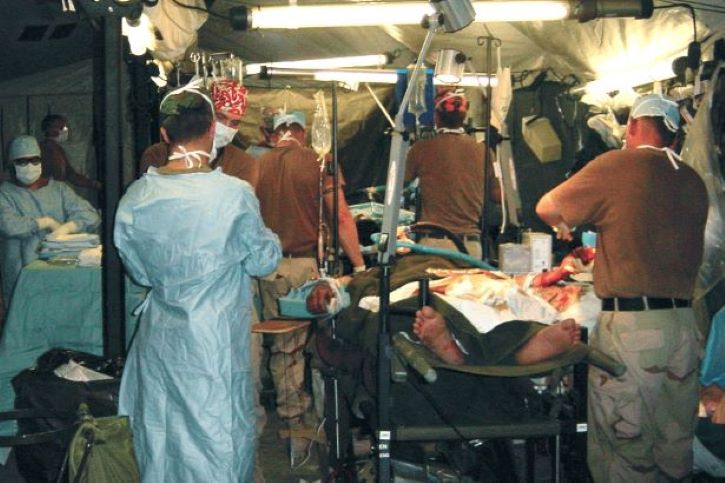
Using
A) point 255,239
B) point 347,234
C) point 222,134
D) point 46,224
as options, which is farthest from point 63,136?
point 255,239

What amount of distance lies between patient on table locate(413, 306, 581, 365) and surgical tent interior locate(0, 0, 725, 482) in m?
0.20

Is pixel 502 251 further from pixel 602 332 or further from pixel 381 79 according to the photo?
pixel 381 79

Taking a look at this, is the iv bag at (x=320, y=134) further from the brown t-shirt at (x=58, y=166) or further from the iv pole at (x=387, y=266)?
the iv pole at (x=387, y=266)

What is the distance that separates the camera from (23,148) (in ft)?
23.1

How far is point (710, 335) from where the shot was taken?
4555 millimetres

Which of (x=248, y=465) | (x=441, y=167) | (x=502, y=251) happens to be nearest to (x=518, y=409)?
(x=248, y=465)

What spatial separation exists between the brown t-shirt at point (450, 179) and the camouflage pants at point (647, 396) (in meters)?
2.86

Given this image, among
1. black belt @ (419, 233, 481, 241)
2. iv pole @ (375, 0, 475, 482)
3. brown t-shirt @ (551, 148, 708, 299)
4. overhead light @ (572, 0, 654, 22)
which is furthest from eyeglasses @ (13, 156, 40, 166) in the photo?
brown t-shirt @ (551, 148, 708, 299)

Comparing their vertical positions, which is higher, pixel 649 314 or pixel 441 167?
pixel 441 167

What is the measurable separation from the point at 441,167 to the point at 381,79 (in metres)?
0.84

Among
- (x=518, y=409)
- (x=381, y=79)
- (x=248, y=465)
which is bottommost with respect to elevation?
(x=248, y=465)

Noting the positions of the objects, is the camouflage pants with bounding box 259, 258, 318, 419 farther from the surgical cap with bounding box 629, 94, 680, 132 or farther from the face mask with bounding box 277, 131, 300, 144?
the surgical cap with bounding box 629, 94, 680, 132

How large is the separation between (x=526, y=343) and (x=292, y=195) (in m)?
2.90

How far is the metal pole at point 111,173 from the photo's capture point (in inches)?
174
